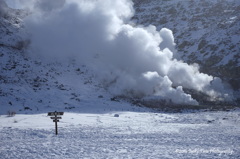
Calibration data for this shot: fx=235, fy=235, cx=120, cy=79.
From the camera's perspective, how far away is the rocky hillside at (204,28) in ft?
213

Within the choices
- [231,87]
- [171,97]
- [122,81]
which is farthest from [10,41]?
[231,87]

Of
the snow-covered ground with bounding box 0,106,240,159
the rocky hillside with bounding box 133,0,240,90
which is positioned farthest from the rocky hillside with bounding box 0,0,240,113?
the snow-covered ground with bounding box 0,106,240,159

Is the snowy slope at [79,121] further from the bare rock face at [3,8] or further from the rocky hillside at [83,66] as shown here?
the bare rock face at [3,8]

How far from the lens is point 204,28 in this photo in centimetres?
8675

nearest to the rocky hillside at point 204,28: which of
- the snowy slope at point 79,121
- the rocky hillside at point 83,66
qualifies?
the rocky hillside at point 83,66

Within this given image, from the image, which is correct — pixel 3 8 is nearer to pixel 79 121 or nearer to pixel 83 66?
pixel 83 66

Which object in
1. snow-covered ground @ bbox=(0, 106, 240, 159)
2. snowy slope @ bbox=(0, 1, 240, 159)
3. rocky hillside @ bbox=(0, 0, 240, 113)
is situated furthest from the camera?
rocky hillside @ bbox=(0, 0, 240, 113)

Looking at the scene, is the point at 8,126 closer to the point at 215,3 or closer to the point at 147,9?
the point at 147,9

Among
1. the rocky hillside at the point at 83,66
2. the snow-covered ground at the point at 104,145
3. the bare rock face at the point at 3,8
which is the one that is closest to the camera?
the snow-covered ground at the point at 104,145

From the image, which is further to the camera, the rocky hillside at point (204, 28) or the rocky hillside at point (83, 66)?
the rocky hillside at point (204, 28)

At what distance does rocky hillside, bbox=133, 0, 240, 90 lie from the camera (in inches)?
2557

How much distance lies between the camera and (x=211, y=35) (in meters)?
79.2

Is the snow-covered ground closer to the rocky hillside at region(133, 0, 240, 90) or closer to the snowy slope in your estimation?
the snowy slope

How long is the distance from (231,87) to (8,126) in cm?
5237
